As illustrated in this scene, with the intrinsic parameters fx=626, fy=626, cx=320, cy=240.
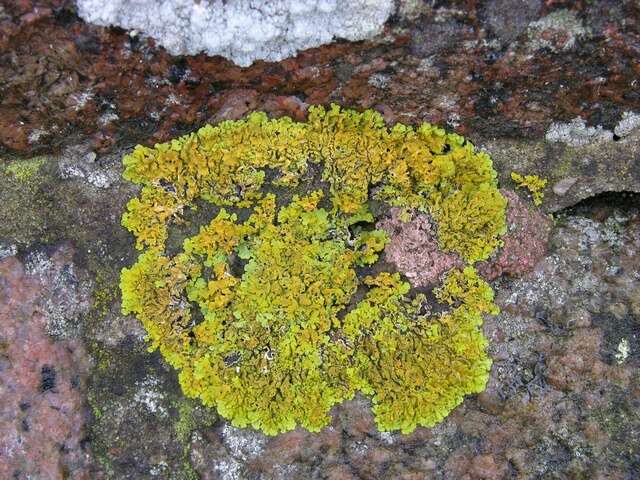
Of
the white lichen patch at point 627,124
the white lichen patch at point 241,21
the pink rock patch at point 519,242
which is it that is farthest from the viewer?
the pink rock patch at point 519,242

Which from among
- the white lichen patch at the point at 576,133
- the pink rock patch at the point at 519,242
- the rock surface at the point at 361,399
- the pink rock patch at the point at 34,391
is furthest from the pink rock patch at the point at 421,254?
the pink rock patch at the point at 34,391

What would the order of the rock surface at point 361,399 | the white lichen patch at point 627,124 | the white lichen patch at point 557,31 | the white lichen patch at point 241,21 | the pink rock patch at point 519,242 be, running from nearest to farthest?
the white lichen patch at point 241,21 < the white lichen patch at point 557,31 < the rock surface at point 361,399 < the white lichen patch at point 627,124 < the pink rock patch at point 519,242

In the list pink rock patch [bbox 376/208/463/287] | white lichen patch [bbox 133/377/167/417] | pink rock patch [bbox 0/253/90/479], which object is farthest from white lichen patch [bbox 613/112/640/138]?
pink rock patch [bbox 0/253/90/479]

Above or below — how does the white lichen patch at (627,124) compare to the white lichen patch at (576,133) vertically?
above

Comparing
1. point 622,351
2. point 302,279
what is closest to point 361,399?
point 302,279

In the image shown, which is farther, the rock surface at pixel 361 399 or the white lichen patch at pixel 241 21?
the rock surface at pixel 361 399

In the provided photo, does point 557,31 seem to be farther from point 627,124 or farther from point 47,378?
point 47,378

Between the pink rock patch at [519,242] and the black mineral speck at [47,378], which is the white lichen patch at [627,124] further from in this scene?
the black mineral speck at [47,378]
